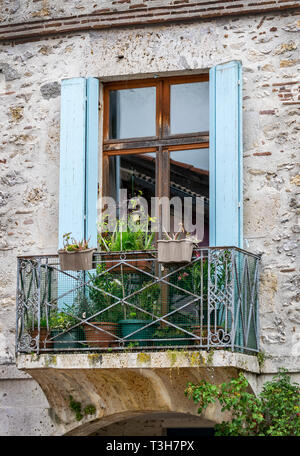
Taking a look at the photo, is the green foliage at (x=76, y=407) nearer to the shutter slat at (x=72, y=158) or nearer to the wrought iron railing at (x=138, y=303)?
the wrought iron railing at (x=138, y=303)

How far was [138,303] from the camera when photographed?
26.0ft

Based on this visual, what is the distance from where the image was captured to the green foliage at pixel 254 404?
7465 mm

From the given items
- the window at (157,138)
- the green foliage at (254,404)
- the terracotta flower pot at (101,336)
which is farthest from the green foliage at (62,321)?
the window at (157,138)

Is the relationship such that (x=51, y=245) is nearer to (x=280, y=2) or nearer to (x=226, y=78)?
(x=226, y=78)

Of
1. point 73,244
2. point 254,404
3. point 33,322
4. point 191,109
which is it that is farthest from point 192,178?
point 254,404

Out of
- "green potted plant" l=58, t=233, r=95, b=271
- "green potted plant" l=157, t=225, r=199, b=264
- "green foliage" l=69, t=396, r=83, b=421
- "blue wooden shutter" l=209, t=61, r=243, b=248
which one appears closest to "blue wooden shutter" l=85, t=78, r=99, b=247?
"green potted plant" l=58, t=233, r=95, b=271

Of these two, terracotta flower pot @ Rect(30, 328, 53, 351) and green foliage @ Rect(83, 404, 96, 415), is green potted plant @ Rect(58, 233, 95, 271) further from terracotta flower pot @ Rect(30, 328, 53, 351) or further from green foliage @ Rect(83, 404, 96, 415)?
green foliage @ Rect(83, 404, 96, 415)

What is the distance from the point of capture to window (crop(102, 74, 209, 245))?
28.5 ft

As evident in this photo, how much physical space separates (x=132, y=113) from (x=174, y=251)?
1.88 meters

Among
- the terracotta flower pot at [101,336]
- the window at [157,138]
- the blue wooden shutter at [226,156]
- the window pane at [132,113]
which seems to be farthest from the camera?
the window pane at [132,113]

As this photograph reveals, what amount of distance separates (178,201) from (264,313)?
1345 mm

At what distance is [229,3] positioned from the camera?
8.78 meters

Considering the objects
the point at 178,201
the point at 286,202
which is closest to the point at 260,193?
the point at 286,202

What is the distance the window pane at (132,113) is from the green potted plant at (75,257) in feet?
5.04
